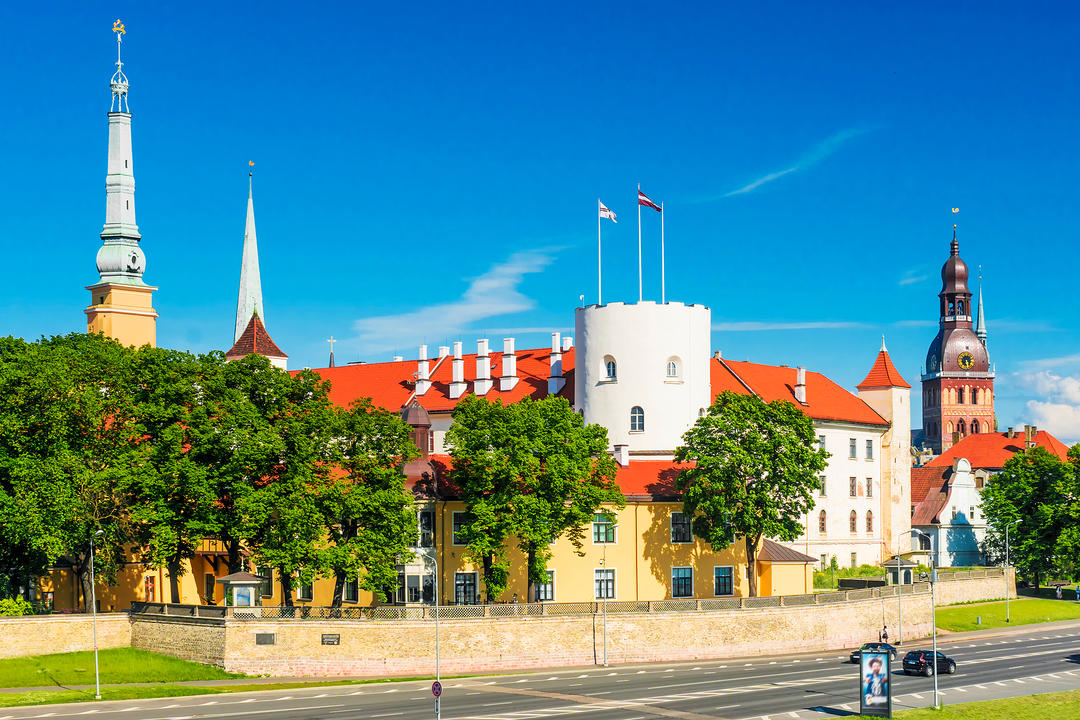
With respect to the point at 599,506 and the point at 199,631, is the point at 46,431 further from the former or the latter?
the point at 599,506

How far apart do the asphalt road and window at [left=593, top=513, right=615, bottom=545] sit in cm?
1317

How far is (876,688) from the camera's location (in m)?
57.9

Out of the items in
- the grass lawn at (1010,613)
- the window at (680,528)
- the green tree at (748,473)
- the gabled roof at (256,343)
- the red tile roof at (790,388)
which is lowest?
the grass lawn at (1010,613)

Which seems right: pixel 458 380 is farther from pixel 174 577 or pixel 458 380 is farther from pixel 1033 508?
pixel 1033 508

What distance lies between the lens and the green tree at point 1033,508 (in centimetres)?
11306

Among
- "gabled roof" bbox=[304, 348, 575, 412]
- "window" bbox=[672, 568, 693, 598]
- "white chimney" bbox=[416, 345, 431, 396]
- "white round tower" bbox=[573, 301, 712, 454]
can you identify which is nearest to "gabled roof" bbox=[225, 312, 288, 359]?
"gabled roof" bbox=[304, 348, 575, 412]

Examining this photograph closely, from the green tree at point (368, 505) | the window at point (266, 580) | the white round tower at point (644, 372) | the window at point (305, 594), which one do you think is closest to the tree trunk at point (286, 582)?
the green tree at point (368, 505)

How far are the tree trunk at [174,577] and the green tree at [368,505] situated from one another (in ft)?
26.7

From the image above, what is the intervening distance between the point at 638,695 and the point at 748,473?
88.5 ft

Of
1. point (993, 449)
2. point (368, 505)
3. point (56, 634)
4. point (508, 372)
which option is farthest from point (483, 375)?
point (993, 449)

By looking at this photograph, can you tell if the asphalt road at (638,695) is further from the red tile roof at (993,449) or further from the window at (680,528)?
the red tile roof at (993,449)

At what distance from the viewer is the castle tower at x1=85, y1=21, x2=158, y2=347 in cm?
13400

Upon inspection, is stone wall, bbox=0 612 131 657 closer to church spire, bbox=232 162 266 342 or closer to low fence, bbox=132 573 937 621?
low fence, bbox=132 573 937 621

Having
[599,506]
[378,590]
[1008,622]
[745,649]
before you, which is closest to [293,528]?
[378,590]
